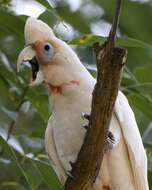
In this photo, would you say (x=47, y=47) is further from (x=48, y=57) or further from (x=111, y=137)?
(x=111, y=137)

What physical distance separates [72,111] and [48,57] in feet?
0.53

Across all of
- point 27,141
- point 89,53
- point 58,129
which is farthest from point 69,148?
point 89,53

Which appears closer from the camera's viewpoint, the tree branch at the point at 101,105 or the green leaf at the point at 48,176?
the tree branch at the point at 101,105

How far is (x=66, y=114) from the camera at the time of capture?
77.9 inches

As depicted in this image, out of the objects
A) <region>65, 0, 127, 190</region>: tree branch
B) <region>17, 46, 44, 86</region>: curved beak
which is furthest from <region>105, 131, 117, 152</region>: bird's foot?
<region>17, 46, 44, 86</region>: curved beak

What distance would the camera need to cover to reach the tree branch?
1.57 m

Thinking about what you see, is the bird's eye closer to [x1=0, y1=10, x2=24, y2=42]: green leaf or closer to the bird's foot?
[x1=0, y1=10, x2=24, y2=42]: green leaf

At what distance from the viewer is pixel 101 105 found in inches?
63.7

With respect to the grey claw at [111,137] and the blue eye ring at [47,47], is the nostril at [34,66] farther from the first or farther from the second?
the grey claw at [111,137]

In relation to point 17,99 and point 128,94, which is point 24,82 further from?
point 128,94

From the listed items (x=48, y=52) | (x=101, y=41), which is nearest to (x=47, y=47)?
(x=48, y=52)

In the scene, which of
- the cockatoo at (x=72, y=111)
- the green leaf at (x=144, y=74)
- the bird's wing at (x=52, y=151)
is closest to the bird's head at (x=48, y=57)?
the cockatoo at (x=72, y=111)

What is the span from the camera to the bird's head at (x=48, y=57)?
1974 mm

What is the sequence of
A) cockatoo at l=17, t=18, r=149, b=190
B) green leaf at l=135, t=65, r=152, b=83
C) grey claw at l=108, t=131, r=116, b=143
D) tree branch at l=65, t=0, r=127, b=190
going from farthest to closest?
green leaf at l=135, t=65, r=152, b=83, cockatoo at l=17, t=18, r=149, b=190, grey claw at l=108, t=131, r=116, b=143, tree branch at l=65, t=0, r=127, b=190
